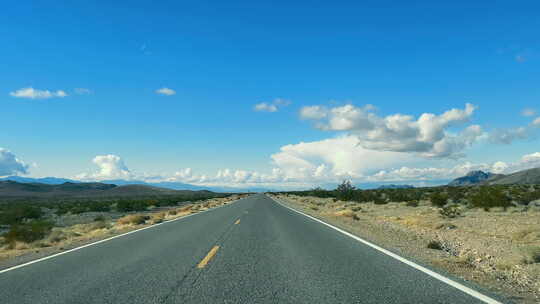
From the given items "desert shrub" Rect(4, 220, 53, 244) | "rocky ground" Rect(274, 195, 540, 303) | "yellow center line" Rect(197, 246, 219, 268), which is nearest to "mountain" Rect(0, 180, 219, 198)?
"desert shrub" Rect(4, 220, 53, 244)

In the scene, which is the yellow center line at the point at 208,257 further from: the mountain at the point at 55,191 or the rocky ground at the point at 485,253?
the mountain at the point at 55,191

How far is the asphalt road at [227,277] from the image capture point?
556cm

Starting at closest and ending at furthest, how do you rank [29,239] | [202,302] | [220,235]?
[202,302]
[220,235]
[29,239]

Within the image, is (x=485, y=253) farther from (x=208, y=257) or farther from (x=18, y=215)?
(x=18, y=215)

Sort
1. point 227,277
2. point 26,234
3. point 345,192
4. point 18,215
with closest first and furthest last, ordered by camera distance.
Answer: point 227,277 < point 26,234 < point 18,215 < point 345,192

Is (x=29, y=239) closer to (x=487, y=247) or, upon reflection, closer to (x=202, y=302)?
(x=202, y=302)

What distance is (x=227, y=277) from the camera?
6.82m

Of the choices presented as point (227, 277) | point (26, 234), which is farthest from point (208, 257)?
point (26, 234)

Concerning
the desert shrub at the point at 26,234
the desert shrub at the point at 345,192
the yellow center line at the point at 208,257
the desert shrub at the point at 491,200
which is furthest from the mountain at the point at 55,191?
the yellow center line at the point at 208,257

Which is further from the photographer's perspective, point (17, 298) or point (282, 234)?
point (282, 234)

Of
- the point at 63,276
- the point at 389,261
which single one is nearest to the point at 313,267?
the point at 389,261

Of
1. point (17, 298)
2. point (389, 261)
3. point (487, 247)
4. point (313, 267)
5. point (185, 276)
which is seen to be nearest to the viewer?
point (17, 298)

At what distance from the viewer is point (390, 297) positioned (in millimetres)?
5449

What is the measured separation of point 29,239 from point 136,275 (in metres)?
12.4
